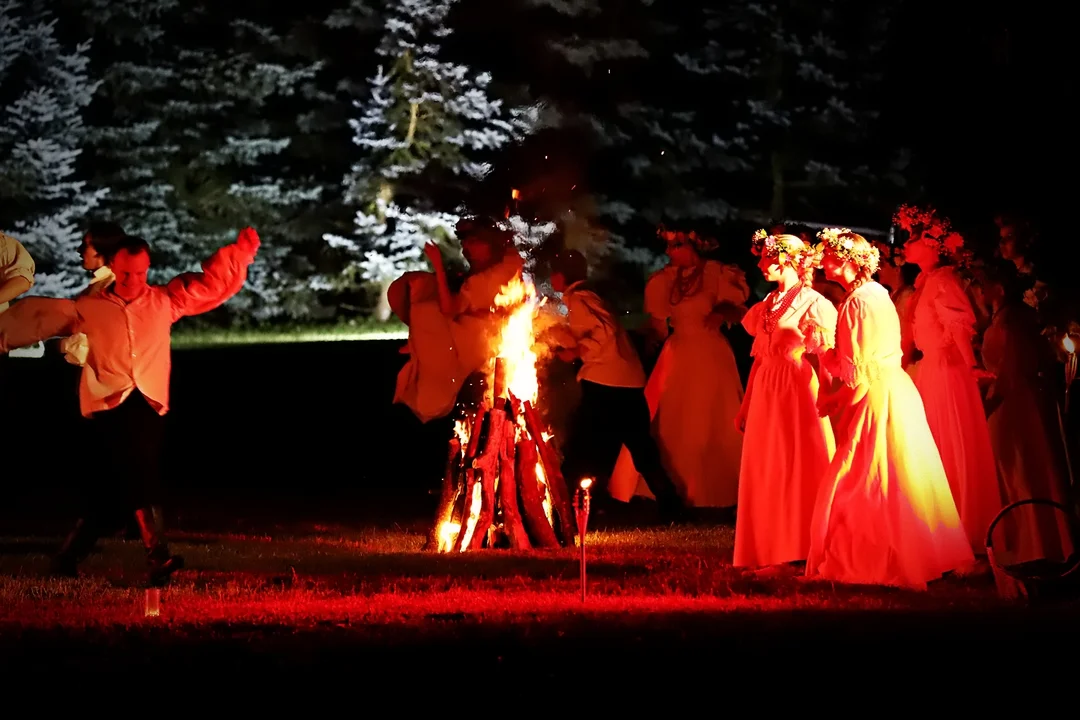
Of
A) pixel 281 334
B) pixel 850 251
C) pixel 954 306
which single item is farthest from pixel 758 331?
pixel 281 334

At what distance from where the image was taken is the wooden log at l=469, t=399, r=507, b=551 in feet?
Answer: 40.1

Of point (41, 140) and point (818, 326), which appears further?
point (41, 140)

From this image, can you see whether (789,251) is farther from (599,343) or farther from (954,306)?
(599,343)

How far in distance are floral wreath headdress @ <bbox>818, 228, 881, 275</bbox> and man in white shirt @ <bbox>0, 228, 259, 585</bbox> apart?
141 inches

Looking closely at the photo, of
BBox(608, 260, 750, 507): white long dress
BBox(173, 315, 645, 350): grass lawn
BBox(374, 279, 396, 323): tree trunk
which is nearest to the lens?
BBox(608, 260, 750, 507): white long dress

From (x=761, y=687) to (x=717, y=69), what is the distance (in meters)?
30.7

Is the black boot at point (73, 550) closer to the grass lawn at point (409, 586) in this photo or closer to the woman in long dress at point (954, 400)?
the grass lawn at point (409, 586)

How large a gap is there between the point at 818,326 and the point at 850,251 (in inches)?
31.7

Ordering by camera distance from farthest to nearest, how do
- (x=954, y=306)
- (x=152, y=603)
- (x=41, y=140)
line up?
(x=41, y=140) < (x=954, y=306) < (x=152, y=603)

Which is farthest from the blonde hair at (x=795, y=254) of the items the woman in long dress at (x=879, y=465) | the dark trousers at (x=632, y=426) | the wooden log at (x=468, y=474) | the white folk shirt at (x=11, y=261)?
the white folk shirt at (x=11, y=261)

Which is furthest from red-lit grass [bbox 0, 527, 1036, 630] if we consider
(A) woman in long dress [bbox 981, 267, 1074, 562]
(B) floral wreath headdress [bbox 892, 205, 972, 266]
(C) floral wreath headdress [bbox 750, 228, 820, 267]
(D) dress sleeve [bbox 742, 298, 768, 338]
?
(B) floral wreath headdress [bbox 892, 205, 972, 266]

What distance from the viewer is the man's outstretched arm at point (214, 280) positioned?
10.6 m

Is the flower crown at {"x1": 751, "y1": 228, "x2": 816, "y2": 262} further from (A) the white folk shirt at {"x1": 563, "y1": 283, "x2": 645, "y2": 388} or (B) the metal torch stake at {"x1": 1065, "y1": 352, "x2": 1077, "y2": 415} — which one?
(A) the white folk shirt at {"x1": 563, "y1": 283, "x2": 645, "y2": 388}

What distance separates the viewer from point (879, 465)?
33.0 feet
